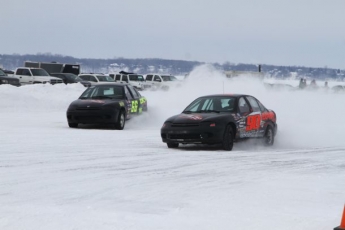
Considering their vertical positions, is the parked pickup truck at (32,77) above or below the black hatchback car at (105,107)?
below

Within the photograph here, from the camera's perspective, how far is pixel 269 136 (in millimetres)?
17078

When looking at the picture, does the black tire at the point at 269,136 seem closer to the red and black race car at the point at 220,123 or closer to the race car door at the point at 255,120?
the red and black race car at the point at 220,123

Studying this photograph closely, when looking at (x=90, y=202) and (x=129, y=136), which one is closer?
(x=90, y=202)

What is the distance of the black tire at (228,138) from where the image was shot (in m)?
15.1

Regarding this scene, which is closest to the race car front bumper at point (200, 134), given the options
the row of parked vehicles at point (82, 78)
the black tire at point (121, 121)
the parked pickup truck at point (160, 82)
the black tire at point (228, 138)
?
the black tire at point (228, 138)

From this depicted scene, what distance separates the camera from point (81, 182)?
33.0 feet

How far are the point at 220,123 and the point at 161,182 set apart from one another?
16.1 feet

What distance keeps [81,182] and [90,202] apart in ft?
5.26

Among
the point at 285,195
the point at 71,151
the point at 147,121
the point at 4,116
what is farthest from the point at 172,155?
the point at 4,116

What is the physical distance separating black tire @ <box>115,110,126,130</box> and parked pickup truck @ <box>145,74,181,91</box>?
3300 centimetres

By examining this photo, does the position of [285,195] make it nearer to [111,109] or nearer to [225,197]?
[225,197]

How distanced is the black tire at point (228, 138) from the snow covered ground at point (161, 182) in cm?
23

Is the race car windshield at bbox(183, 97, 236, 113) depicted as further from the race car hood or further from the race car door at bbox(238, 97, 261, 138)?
the race car hood

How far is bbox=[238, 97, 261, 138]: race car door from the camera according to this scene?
51.9ft
